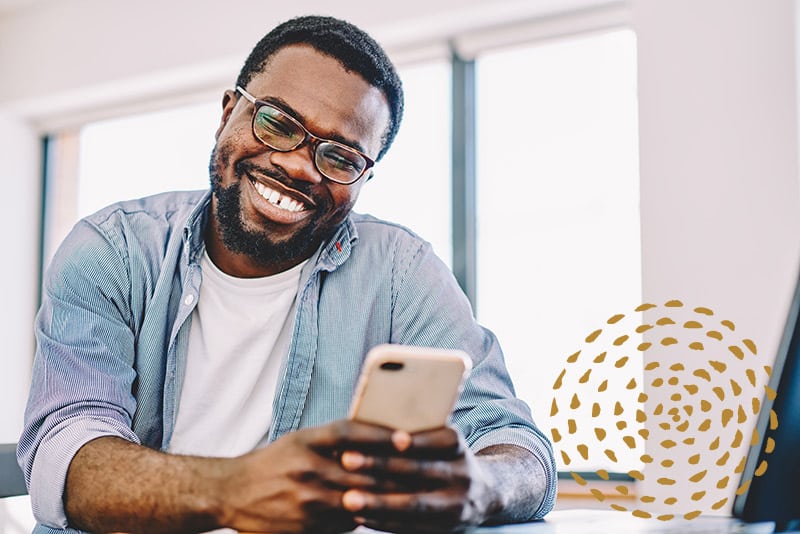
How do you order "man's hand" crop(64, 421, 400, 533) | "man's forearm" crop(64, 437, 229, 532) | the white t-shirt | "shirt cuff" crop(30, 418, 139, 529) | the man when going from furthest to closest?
the white t-shirt
the man
"shirt cuff" crop(30, 418, 139, 529)
"man's forearm" crop(64, 437, 229, 532)
"man's hand" crop(64, 421, 400, 533)

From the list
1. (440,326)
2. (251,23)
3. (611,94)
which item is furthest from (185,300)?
(251,23)

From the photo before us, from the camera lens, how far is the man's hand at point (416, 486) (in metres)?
0.89

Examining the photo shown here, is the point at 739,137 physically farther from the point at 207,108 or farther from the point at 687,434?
the point at 207,108

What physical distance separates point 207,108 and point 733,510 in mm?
3690

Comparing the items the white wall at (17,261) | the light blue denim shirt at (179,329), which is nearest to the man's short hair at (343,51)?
the light blue denim shirt at (179,329)

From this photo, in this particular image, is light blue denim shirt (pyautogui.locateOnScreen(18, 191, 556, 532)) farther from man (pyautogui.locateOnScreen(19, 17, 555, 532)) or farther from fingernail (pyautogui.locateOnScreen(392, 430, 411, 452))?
fingernail (pyautogui.locateOnScreen(392, 430, 411, 452))

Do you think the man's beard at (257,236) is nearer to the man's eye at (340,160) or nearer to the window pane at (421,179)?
the man's eye at (340,160)

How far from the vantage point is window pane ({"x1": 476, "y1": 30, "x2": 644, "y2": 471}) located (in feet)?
10.8

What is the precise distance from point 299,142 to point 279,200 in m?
0.11

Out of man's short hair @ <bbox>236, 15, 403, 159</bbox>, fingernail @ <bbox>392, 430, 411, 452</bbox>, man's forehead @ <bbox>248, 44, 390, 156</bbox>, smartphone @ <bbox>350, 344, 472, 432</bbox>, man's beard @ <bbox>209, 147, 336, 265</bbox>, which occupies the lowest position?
fingernail @ <bbox>392, 430, 411, 452</bbox>

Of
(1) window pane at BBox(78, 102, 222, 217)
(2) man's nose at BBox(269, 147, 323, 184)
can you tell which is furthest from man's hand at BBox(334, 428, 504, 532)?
(1) window pane at BBox(78, 102, 222, 217)

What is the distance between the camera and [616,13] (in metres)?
3.36

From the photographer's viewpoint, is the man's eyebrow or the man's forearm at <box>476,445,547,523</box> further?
the man's eyebrow

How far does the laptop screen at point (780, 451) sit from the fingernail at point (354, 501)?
0.36m
